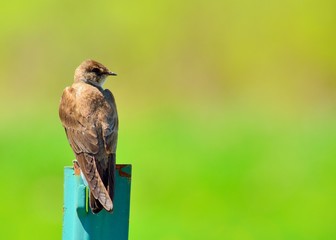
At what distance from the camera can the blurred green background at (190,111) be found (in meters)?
10.8

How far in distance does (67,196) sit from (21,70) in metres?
11.5

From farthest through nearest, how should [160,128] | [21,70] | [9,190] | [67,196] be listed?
[21,70] < [160,128] < [9,190] < [67,196]

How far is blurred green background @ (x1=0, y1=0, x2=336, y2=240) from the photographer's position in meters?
10.8

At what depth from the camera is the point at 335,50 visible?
55.1 feet

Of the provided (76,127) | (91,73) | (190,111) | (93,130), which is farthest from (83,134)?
(190,111)

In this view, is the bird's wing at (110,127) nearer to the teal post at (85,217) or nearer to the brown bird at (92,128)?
the brown bird at (92,128)

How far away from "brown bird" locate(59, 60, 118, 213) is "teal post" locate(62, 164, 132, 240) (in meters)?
0.05

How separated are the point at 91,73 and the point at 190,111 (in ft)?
25.7

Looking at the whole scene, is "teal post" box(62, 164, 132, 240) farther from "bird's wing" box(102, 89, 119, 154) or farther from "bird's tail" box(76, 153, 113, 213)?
"bird's wing" box(102, 89, 119, 154)

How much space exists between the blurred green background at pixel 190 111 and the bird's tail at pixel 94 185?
407 centimetres

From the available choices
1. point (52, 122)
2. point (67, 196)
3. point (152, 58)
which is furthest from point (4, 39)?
point (67, 196)

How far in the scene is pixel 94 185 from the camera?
214 inches

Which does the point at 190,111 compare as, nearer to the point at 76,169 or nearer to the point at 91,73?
the point at 91,73

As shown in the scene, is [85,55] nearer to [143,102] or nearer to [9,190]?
[143,102]
